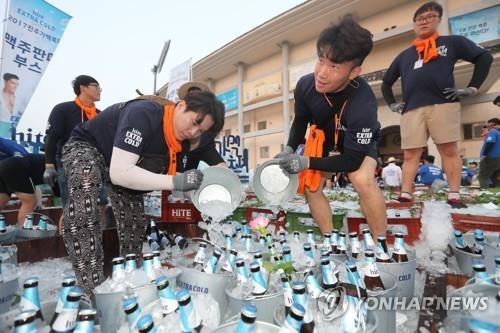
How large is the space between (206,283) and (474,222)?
1.85 metres

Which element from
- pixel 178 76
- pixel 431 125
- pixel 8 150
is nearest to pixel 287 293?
pixel 431 125

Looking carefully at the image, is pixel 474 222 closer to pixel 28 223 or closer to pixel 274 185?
pixel 274 185

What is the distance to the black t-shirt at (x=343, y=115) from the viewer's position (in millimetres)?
1809

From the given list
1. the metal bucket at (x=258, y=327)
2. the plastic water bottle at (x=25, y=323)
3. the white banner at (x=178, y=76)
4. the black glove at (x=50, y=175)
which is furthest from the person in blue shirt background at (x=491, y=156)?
the white banner at (x=178, y=76)

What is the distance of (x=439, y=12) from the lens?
2.50 metres

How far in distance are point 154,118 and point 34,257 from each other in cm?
160

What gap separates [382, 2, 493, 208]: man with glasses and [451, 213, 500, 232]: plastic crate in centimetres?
44

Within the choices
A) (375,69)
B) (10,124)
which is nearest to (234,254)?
(10,124)

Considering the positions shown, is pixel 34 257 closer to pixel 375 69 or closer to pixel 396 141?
pixel 375 69

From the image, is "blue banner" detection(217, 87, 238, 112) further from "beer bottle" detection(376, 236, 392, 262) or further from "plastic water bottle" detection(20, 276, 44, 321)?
"plastic water bottle" detection(20, 276, 44, 321)

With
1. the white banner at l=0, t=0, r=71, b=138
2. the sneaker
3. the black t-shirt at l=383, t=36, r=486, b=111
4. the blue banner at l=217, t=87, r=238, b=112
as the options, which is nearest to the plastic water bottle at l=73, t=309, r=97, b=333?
the sneaker

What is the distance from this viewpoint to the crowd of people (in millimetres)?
1493

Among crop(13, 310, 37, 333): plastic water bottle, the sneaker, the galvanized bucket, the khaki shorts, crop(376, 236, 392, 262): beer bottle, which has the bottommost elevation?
the galvanized bucket

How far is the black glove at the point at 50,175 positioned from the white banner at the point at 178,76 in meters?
4.45
